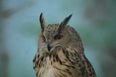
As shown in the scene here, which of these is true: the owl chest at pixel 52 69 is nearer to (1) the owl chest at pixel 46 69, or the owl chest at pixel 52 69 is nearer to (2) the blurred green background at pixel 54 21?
(1) the owl chest at pixel 46 69

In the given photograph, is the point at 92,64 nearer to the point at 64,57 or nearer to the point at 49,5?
the point at 64,57

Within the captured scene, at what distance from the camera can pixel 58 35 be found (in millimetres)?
1530

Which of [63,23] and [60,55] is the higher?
[63,23]

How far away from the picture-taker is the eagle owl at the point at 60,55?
153cm

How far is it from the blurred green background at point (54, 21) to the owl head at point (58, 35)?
0.07 m

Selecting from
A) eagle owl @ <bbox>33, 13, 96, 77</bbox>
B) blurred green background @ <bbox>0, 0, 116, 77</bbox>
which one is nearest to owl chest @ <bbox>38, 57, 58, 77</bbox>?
eagle owl @ <bbox>33, 13, 96, 77</bbox>

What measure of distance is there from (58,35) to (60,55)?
8 centimetres

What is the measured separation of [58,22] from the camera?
1.64 meters

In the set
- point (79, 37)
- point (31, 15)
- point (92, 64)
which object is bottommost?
point (92, 64)

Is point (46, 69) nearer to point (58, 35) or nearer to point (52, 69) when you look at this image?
point (52, 69)

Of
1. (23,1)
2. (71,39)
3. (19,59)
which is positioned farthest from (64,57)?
(23,1)

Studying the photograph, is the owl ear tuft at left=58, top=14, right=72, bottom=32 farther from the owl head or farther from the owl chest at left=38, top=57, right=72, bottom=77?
the owl chest at left=38, top=57, right=72, bottom=77

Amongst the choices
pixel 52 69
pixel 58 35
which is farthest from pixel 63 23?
pixel 52 69

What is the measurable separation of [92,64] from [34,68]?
0.23 m
